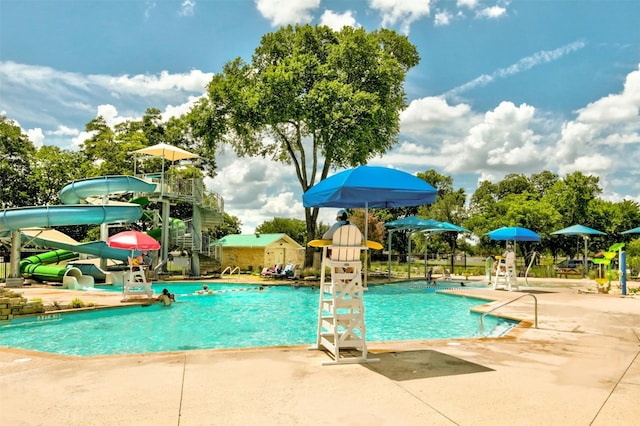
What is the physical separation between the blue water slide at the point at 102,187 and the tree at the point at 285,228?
36181 mm

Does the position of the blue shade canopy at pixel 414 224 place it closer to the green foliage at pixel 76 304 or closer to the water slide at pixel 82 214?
the water slide at pixel 82 214

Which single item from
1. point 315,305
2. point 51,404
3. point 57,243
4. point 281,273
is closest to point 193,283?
point 281,273

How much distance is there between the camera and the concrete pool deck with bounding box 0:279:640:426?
369cm

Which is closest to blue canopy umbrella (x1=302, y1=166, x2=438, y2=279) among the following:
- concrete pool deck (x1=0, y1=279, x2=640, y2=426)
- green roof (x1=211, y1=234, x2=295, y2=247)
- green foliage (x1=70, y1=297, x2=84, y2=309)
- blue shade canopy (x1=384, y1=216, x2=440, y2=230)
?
concrete pool deck (x1=0, y1=279, x2=640, y2=426)

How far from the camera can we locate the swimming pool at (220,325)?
8906mm

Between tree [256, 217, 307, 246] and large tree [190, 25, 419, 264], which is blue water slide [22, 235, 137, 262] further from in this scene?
tree [256, 217, 307, 246]

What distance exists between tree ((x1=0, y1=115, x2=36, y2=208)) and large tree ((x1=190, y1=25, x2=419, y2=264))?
741 inches

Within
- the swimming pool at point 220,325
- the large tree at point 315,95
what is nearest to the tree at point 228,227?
the large tree at point 315,95

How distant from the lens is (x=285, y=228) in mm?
60500

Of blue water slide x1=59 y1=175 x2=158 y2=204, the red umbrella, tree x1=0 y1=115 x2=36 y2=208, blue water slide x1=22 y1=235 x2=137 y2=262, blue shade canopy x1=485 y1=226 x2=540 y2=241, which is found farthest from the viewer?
tree x1=0 y1=115 x2=36 y2=208

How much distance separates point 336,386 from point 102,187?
74.3 ft

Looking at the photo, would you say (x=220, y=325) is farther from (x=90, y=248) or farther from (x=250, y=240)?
(x=250, y=240)

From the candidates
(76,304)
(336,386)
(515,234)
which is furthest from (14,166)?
(336,386)

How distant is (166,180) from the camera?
25.8 m
